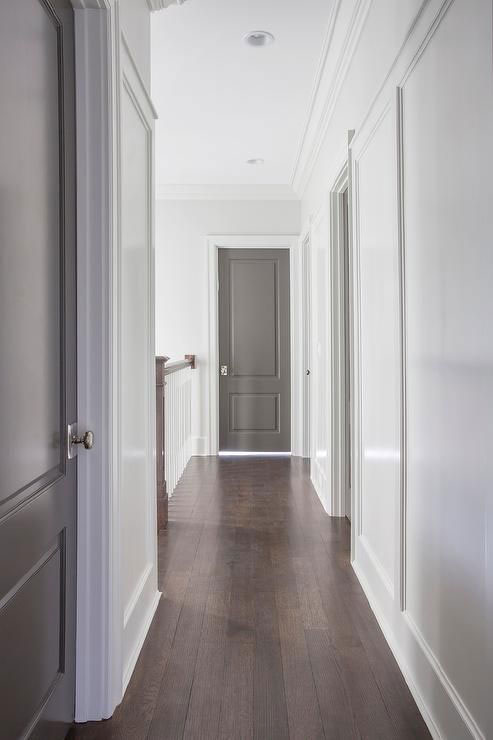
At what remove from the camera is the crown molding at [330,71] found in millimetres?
2625

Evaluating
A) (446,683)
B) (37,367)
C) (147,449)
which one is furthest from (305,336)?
(37,367)

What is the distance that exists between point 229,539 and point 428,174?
2.27m

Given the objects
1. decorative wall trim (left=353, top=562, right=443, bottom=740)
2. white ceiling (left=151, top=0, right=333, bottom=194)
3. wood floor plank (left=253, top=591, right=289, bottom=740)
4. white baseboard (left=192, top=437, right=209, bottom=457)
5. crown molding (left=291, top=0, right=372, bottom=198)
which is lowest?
wood floor plank (left=253, top=591, right=289, bottom=740)

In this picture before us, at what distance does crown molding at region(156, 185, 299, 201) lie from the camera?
5.55m

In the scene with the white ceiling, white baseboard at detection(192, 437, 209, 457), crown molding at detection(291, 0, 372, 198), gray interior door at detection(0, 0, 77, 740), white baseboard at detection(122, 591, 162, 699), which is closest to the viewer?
gray interior door at detection(0, 0, 77, 740)

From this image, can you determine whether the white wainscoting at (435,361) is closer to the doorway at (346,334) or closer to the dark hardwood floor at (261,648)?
the dark hardwood floor at (261,648)

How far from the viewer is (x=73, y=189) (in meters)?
1.56

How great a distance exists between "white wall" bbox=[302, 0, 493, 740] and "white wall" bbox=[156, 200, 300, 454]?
3.08m

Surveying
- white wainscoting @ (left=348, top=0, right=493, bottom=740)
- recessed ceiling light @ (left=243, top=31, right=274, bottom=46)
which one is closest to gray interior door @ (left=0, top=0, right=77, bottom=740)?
white wainscoting @ (left=348, top=0, right=493, bottom=740)

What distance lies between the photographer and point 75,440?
1553 mm

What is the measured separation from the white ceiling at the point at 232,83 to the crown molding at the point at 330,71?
0.16ft

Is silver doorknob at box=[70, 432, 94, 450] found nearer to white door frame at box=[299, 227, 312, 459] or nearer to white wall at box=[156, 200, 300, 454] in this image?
white door frame at box=[299, 227, 312, 459]

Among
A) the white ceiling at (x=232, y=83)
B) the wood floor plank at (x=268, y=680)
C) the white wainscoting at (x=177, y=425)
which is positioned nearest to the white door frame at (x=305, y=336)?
the white ceiling at (x=232, y=83)

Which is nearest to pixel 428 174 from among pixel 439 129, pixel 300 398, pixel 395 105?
pixel 439 129
